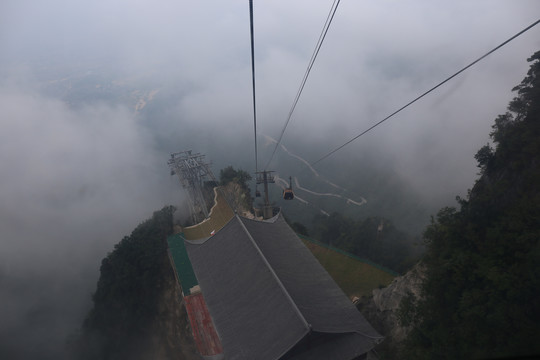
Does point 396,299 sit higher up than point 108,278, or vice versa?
point 108,278

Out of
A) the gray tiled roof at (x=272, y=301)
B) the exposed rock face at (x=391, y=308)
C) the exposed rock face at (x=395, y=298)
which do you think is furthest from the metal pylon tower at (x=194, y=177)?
the exposed rock face at (x=395, y=298)

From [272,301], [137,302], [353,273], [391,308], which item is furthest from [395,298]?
[137,302]

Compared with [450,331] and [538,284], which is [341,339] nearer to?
[450,331]

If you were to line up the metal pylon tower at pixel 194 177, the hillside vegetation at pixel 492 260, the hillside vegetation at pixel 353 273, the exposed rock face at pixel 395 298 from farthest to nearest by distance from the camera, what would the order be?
the metal pylon tower at pixel 194 177, the hillside vegetation at pixel 353 273, the exposed rock face at pixel 395 298, the hillside vegetation at pixel 492 260

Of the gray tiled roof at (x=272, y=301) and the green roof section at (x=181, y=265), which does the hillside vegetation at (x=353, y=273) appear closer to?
the gray tiled roof at (x=272, y=301)

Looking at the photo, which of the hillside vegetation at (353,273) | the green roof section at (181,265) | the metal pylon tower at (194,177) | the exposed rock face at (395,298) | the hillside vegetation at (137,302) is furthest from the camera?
the metal pylon tower at (194,177)

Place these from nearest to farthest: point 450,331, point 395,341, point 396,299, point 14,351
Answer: point 450,331
point 395,341
point 396,299
point 14,351

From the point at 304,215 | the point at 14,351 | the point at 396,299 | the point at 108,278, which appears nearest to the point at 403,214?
the point at 304,215

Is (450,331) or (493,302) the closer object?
(493,302)
